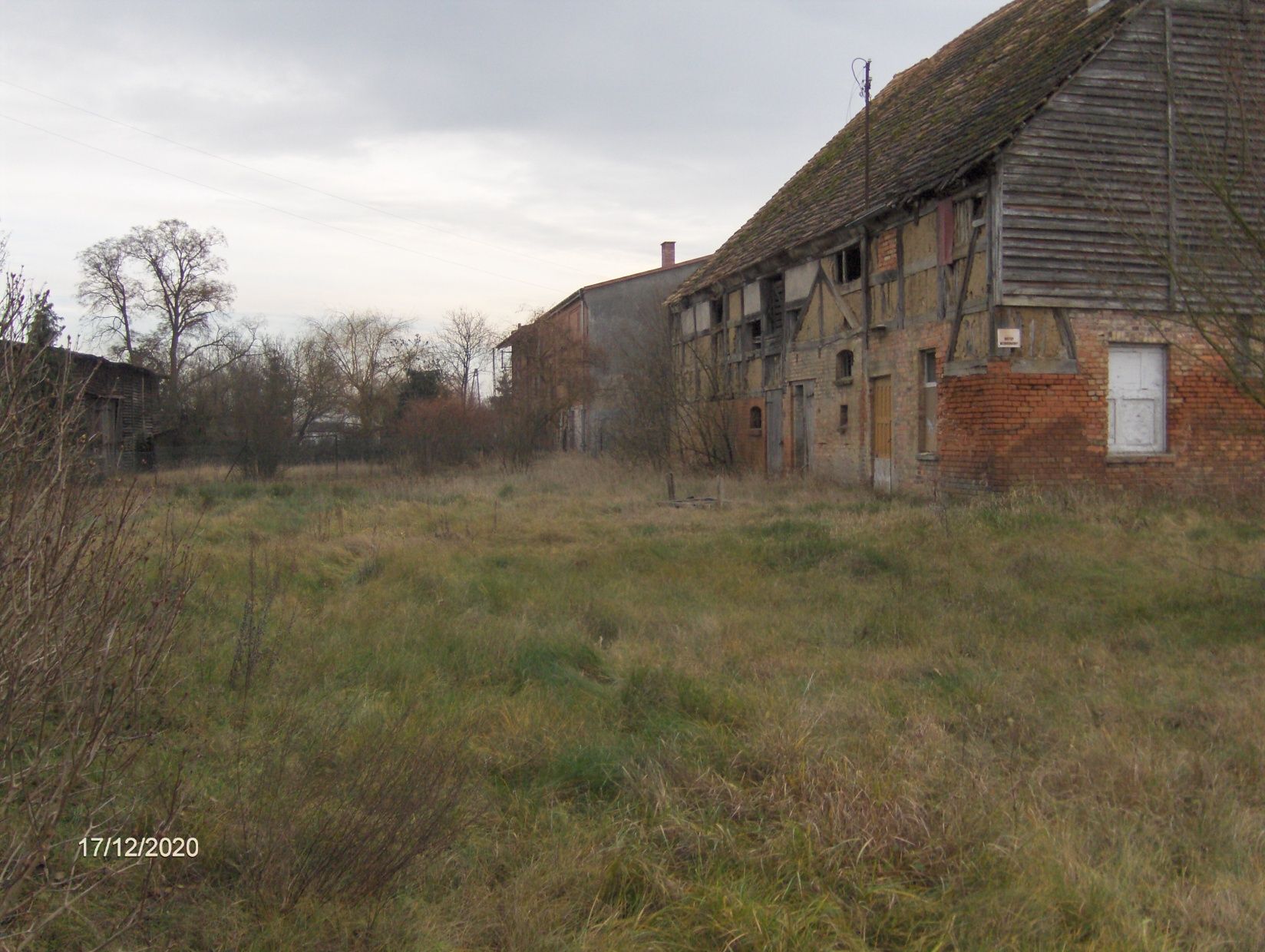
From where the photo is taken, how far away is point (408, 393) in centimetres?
4594

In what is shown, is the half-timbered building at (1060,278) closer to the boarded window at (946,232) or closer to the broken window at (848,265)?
the boarded window at (946,232)

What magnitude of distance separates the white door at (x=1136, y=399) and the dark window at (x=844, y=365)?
5238 millimetres

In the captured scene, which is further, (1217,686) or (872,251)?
(872,251)

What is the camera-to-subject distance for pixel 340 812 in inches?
149

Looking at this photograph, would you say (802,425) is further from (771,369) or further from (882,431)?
(882,431)

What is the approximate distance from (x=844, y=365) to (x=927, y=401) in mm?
3320

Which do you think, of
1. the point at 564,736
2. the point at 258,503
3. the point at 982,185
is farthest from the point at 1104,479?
the point at 258,503

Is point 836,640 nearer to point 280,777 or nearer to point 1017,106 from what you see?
point 280,777

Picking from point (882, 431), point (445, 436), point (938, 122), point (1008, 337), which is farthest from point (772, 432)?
point (445, 436)

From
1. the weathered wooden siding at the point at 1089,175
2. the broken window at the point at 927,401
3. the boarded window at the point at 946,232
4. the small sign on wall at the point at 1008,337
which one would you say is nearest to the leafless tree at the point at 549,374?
the broken window at the point at 927,401

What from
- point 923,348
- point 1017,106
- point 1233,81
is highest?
point 1017,106

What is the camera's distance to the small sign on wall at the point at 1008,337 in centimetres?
1359

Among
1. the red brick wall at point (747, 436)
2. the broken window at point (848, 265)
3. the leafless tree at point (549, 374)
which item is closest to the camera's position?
the broken window at point (848, 265)

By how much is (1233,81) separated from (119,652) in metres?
8.09
